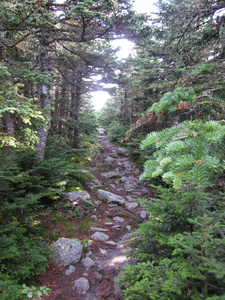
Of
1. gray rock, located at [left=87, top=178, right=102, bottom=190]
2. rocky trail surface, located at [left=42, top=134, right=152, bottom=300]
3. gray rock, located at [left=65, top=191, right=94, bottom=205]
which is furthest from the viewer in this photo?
gray rock, located at [left=87, top=178, right=102, bottom=190]

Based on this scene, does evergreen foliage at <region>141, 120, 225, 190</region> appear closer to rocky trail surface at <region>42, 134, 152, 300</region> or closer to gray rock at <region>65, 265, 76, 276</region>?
rocky trail surface at <region>42, 134, 152, 300</region>

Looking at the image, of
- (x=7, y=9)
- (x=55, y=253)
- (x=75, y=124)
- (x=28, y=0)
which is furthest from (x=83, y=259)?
(x=75, y=124)

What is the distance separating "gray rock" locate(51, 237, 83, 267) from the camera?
4.77 meters

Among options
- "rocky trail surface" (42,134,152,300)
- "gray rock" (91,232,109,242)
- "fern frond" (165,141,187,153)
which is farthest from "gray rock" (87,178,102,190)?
"fern frond" (165,141,187,153)

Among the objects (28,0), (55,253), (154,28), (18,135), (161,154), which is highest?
(154,28)

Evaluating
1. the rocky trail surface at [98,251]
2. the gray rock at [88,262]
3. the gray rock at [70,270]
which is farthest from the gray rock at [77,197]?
the gray rock at [70,270]

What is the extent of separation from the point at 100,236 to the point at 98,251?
71cm

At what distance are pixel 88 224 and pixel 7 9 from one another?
7.53 m

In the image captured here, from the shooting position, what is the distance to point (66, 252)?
495cm

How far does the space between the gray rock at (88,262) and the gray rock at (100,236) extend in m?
0.97

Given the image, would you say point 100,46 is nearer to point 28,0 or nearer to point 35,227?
point 28,0

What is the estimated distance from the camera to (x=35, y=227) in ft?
16.3

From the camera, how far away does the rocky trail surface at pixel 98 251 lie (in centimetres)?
404

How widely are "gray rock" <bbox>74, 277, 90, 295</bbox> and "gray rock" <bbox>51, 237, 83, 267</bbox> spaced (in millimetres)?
614
